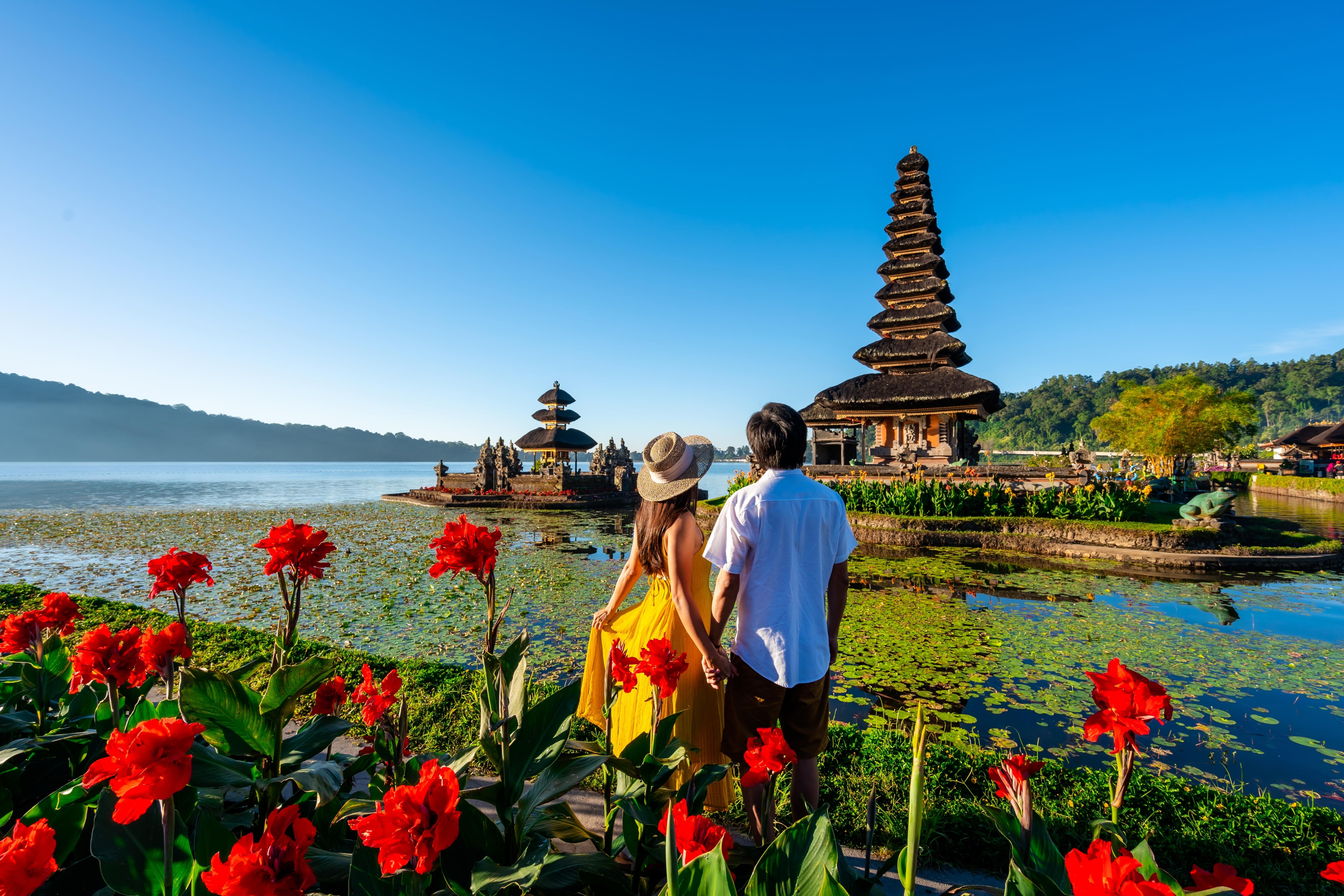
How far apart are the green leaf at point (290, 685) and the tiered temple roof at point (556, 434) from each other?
30.0 meters

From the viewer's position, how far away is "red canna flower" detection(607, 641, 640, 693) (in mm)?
1986

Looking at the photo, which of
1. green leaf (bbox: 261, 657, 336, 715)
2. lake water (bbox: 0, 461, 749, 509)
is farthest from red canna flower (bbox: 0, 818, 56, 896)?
lake water (bbox: 0, 461, 749, 509)

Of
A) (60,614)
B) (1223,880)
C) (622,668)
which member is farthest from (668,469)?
(60,614)

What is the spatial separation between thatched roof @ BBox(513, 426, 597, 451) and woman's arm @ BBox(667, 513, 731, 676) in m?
29.6

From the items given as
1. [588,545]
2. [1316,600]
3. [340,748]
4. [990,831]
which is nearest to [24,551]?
[588,545]

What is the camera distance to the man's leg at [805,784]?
85.0 inches

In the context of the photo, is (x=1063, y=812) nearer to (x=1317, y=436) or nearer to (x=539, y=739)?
(x=539, y=739)

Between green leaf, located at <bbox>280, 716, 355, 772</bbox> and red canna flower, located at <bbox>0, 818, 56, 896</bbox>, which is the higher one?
red canna flower, located at <bbox>0, 818, 56, 896</bbox>

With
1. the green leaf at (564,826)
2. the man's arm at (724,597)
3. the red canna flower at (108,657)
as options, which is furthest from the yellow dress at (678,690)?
the red canna flower at (108,657)

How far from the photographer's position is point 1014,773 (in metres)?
1.18

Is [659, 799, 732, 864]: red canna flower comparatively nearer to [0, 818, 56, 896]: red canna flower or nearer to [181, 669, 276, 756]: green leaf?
[0, 818, 56, 896]: red canna flower

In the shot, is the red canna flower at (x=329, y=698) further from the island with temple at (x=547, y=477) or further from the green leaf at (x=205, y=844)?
the island with temple at (x=547, y=477)

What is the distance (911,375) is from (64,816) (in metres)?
22.0

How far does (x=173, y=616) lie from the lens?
6137 mm
